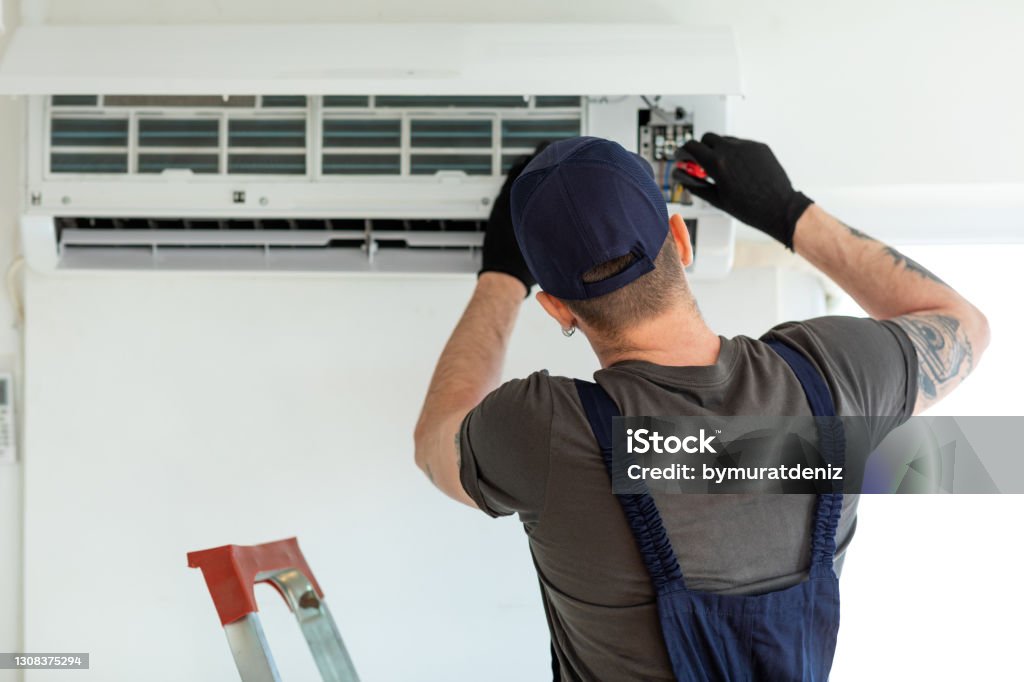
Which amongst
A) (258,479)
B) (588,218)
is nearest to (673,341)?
(588,218)

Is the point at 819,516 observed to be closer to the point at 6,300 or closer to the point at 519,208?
the point at 519,208

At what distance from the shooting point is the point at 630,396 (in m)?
1.05

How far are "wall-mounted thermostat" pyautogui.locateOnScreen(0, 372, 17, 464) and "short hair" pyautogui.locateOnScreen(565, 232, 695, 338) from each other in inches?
60.8

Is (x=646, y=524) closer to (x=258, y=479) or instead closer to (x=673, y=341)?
(x=673, y=341)

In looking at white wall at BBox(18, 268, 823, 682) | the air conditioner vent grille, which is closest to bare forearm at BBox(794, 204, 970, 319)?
the air conditioner vent grille

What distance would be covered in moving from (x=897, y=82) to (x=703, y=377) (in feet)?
3.81

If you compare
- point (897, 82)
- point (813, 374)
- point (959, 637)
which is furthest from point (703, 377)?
point (959, 637)

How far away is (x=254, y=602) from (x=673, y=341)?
2.33 ft

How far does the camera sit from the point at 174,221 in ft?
6.30

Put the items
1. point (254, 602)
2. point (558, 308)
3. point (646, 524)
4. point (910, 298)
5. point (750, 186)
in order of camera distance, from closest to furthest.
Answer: point (646, 524) < point (558, 308) < point (910, 298) < point (254, 602) < point (750, 186)

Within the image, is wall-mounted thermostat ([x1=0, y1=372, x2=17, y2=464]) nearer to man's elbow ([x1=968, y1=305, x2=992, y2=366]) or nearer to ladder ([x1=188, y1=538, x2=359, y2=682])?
ladder ([x1=188, y1=538, x2=359, y2=682])

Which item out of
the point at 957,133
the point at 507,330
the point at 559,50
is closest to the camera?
the point at 507,330

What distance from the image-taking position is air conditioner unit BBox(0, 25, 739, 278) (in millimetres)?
1664

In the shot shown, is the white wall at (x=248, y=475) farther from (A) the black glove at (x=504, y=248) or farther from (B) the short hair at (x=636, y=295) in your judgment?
(B) the short hair at (x=636, y=295)
